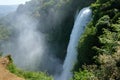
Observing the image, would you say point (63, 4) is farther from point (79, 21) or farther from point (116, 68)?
point (116, 68)

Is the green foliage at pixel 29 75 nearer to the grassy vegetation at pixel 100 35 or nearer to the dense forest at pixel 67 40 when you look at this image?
the dense forest at pixel 67 40

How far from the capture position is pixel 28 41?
10994 cm

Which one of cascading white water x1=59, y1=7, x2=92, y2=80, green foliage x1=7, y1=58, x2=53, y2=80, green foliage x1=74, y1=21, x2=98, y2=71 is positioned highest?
cascading white water x1=59, y1=7, x2=92, y2=80

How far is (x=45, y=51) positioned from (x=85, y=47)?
55.8 meters

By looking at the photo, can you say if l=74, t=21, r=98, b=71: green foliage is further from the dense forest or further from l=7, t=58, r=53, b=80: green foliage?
l=7, t=58, r=53, b=80: green foliage

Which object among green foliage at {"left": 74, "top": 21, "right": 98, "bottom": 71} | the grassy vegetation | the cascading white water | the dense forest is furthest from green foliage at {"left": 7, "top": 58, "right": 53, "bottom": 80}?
the cascading white water

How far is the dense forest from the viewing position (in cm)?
1816

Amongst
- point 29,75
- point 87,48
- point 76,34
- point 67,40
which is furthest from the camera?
point 67,40

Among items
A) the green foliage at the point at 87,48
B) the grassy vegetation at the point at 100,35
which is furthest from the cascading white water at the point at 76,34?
the green foliage at the point at 87,48

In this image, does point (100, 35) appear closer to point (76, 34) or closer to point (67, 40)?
point (76, 34)

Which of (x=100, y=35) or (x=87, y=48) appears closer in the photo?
(x=100, y=35)

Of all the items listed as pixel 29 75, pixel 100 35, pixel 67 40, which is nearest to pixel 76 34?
pixel 100 35

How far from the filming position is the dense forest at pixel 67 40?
1816 centimetres

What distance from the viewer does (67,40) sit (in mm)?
78375
